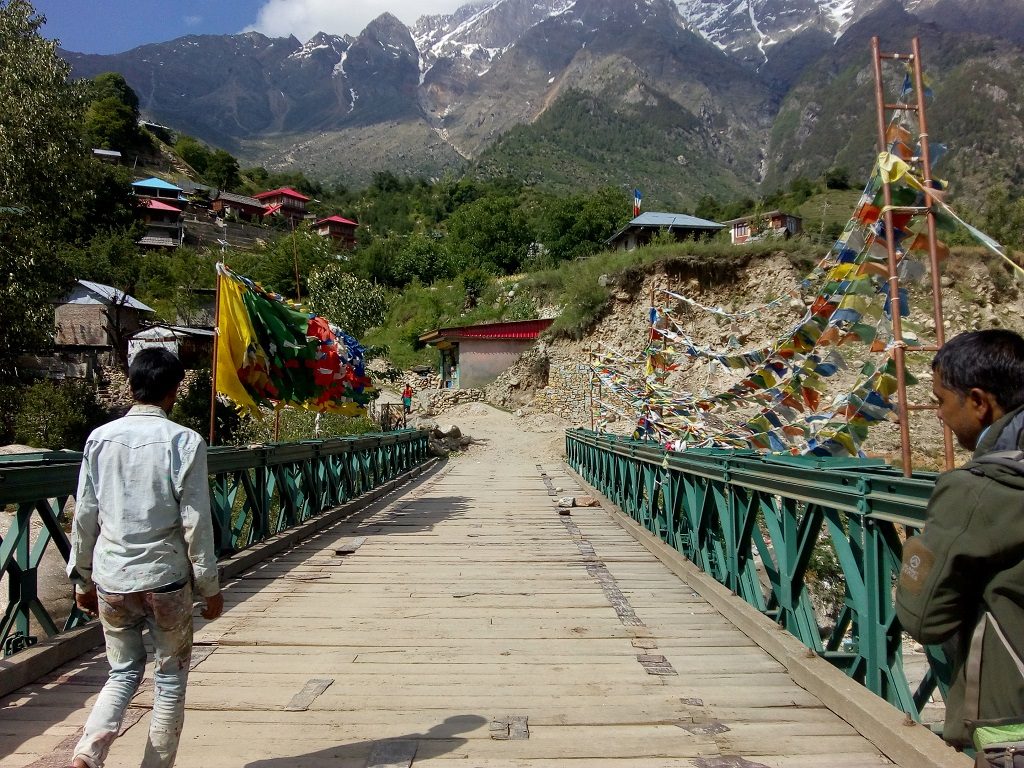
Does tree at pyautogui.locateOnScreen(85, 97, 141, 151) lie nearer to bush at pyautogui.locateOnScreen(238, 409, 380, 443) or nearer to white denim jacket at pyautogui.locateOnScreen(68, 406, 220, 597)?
bush at pyautogui.locateOnScreen(238, 409, 380, 443)

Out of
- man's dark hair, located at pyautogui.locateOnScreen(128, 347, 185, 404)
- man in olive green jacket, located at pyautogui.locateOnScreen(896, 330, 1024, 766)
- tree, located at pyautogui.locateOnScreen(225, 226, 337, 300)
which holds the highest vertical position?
tree, located at pyautogui.locateOnScreen(225, 226, 337, 300)

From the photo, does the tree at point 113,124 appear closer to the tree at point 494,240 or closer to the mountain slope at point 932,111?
the tree at point 494,240

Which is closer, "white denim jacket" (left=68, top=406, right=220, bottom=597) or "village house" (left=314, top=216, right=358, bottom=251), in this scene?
"white denim jacket" (left=68, top=406, right=220, bottom=597)

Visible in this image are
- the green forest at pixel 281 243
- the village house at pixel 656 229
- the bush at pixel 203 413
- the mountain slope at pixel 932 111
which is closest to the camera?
the green forest at pixel 281 243

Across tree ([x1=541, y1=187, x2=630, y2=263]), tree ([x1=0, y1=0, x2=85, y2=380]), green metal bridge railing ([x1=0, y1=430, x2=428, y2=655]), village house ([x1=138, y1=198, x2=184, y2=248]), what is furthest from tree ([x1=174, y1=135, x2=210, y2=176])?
green metal bridge railing ([x1=0, y1=430, x2=428, y2=655])

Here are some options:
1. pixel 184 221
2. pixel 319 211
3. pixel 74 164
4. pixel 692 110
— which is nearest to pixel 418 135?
pixel 692 110

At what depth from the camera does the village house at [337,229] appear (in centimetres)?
7238

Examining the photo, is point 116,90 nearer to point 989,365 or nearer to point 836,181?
point 836,181

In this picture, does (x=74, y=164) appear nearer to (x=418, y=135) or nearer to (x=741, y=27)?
(x=418, y=135)

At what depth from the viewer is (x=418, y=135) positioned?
163750 millimetres

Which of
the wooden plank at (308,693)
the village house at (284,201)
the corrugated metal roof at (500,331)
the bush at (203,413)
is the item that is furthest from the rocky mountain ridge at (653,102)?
the wooden plank at (308,693)

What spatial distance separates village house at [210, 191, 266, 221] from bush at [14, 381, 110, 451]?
52.4 m

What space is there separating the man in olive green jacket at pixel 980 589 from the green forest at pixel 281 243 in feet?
27.8

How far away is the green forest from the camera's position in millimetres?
16375
